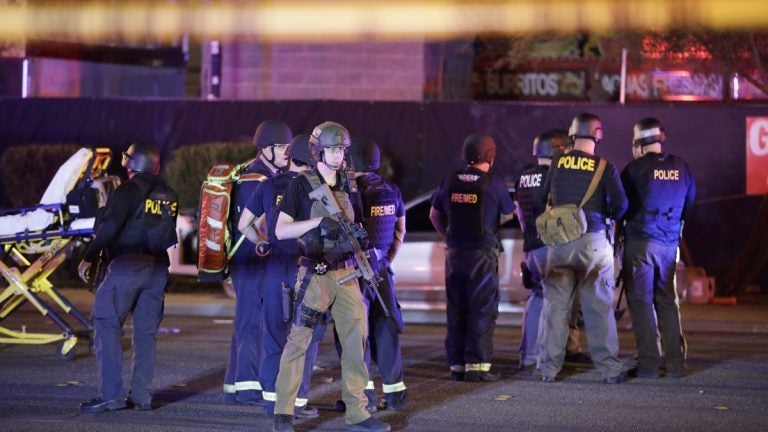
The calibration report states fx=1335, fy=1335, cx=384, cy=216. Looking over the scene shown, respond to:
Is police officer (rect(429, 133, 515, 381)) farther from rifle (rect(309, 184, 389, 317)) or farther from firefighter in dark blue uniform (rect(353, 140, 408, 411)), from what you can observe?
rifle (rect(309, 184, 389, 317))

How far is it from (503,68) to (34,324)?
1156 centimetres

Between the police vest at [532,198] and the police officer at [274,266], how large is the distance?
108 inches

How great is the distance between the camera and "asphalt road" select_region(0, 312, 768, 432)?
9164 millimetres

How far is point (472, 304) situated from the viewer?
36.1 ft

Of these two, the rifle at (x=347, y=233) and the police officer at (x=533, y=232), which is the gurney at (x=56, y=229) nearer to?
the police officer at (x=533, y=232)

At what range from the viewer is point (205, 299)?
17.1 metres

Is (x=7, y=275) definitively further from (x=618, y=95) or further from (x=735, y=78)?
(x=618, y=95)

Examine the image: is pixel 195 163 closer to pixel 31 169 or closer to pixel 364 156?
pixel 31 169

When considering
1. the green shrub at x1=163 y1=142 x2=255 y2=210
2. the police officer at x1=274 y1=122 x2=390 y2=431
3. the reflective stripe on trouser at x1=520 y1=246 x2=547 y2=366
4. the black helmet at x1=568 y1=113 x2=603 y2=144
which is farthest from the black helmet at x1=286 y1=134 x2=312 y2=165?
the green shrub at x1=163 y1=142 x2=255 y2=210

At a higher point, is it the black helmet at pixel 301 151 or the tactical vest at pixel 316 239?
the black helmet at pixel 301 151

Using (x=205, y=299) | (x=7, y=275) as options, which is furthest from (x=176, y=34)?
(x=7, y=275)

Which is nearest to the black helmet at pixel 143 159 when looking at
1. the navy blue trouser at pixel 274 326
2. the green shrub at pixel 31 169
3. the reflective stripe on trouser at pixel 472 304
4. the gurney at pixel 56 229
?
the navy blue trouser at pixel 274 326

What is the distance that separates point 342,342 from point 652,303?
11.9 feet

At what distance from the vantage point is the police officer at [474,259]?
11.0 metres
